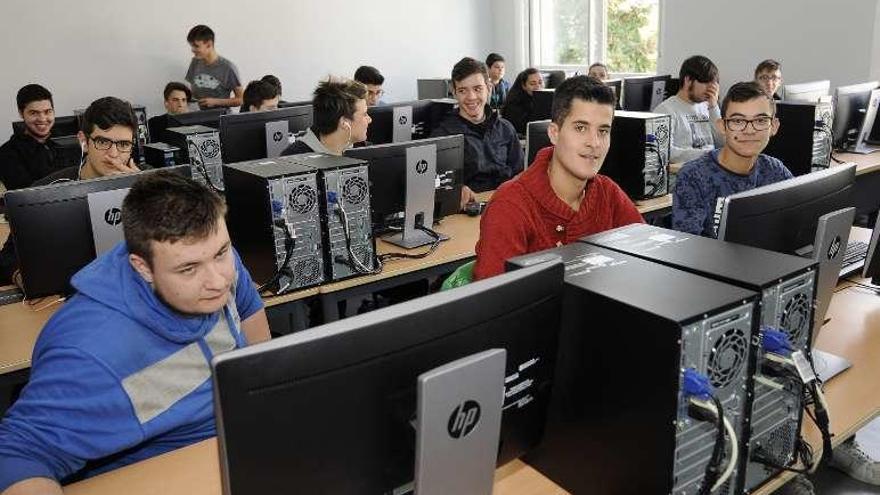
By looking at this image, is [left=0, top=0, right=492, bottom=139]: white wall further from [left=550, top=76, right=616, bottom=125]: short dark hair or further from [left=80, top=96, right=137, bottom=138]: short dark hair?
[left=550, top=76, right=616, bottom=125]: short dark hair

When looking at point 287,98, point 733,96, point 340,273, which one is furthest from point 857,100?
point 287,98

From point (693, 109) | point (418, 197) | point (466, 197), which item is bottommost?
point (466, 197)

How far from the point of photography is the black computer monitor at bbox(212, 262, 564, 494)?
2.70ft

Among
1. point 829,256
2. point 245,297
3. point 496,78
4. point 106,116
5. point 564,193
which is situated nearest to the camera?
point 829,256

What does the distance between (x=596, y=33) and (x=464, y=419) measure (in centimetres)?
743

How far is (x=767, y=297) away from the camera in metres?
1.11

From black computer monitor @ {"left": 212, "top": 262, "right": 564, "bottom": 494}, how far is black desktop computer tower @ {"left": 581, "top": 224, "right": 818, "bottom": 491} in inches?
13.1

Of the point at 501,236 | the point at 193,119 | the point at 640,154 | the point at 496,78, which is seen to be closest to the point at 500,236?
the point at 501,236

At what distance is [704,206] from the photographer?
2.41m

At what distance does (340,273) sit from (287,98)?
5109 mm

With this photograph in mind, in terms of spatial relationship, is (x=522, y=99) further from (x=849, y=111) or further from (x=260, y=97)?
(x=849, y=111)

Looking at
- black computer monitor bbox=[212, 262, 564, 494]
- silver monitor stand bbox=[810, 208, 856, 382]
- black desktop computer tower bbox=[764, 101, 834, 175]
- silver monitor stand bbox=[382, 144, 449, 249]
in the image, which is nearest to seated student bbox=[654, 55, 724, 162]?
black desktop computer tower bbox=[764, 101, 834, 175]

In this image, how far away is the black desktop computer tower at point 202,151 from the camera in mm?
3578

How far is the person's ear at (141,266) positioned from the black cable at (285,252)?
96 centimetres
